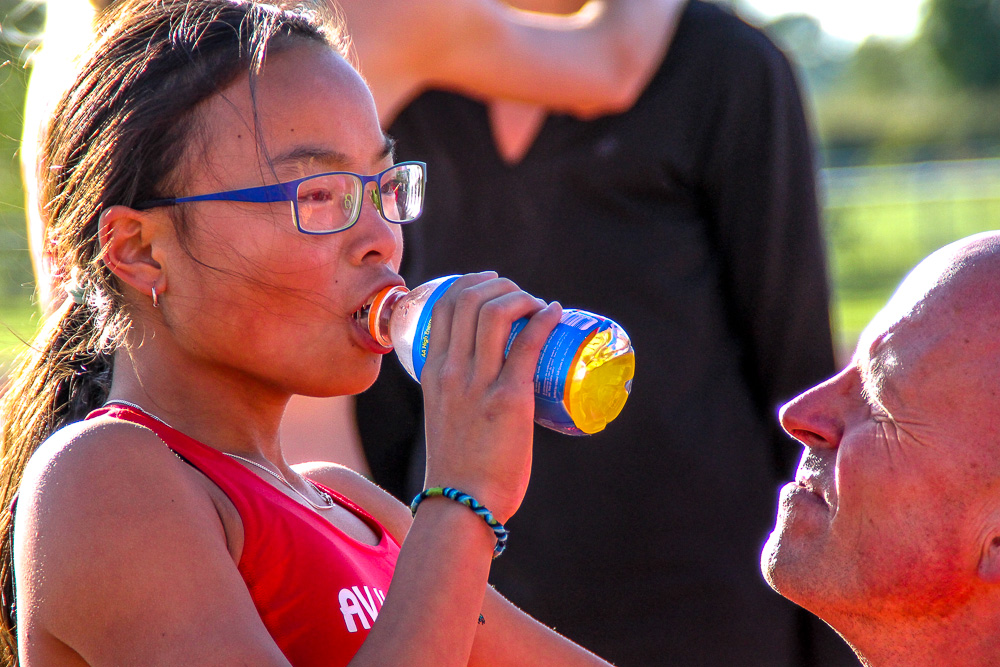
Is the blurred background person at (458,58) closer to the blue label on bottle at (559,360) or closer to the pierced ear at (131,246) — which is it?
the pierced ear at (131,246)

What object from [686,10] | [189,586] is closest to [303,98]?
[189,586]

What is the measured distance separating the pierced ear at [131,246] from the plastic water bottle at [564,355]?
1.25 feet

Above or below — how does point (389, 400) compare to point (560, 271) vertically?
below

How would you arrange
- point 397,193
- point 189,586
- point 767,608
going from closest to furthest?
point 189,586 → point 397,193 → point 767,608

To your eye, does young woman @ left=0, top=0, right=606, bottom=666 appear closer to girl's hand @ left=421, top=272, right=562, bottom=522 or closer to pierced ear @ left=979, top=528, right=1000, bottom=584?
girl's hand @ left=421, top=272, right=562, bottom=522

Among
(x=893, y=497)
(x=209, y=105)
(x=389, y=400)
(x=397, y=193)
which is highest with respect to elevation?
(x=209, y=105)

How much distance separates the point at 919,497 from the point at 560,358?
2.10 ft

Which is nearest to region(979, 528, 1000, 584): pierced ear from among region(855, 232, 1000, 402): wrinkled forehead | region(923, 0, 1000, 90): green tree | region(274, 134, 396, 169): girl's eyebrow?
region(855, 232, 1000, 402): wrinkled forehead

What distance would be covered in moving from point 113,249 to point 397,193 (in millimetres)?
525

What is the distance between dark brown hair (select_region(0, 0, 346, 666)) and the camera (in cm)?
187

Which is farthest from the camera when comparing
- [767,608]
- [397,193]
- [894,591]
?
[767,608]

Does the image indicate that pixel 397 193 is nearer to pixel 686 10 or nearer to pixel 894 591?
pixel 894 591

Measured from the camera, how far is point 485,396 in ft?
5.64

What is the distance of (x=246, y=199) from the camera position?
184 centimetres
